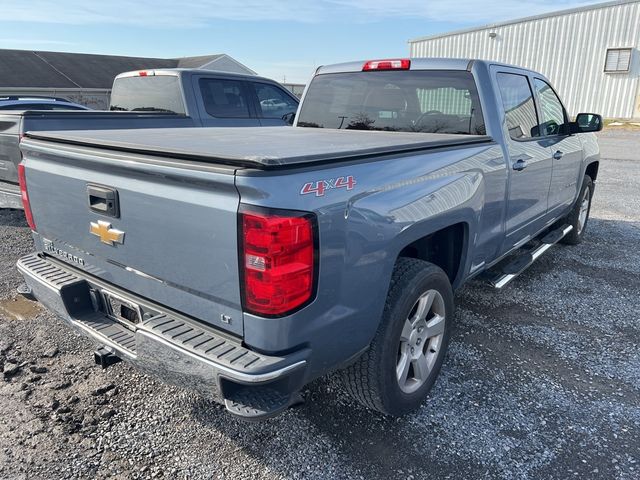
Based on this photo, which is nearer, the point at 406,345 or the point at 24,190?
the point at 406,345

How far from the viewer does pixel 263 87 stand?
25.2 ft

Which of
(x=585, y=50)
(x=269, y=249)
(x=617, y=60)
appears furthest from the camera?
(x=585, y=50)

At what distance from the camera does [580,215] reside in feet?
19.8

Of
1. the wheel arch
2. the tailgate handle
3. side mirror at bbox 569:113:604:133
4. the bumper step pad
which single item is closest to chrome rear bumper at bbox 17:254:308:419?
the bumper step pad

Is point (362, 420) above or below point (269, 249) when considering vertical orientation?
below

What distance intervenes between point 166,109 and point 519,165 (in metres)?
4.89

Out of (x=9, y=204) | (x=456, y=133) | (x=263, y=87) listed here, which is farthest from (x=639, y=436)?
(x=263, y=87)

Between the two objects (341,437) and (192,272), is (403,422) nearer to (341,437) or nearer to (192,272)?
(341,437)

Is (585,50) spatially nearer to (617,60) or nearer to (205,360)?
(617,60)

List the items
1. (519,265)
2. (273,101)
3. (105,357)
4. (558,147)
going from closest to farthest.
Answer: (105,357)
(519,265)
(558,147)
(273,101)

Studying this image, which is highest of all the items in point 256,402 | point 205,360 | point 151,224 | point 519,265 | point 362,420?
point 151,224

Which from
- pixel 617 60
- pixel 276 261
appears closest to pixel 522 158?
pixel 276 261

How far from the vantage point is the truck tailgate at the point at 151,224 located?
2002mm

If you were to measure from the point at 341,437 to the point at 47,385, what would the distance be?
1824 mm
